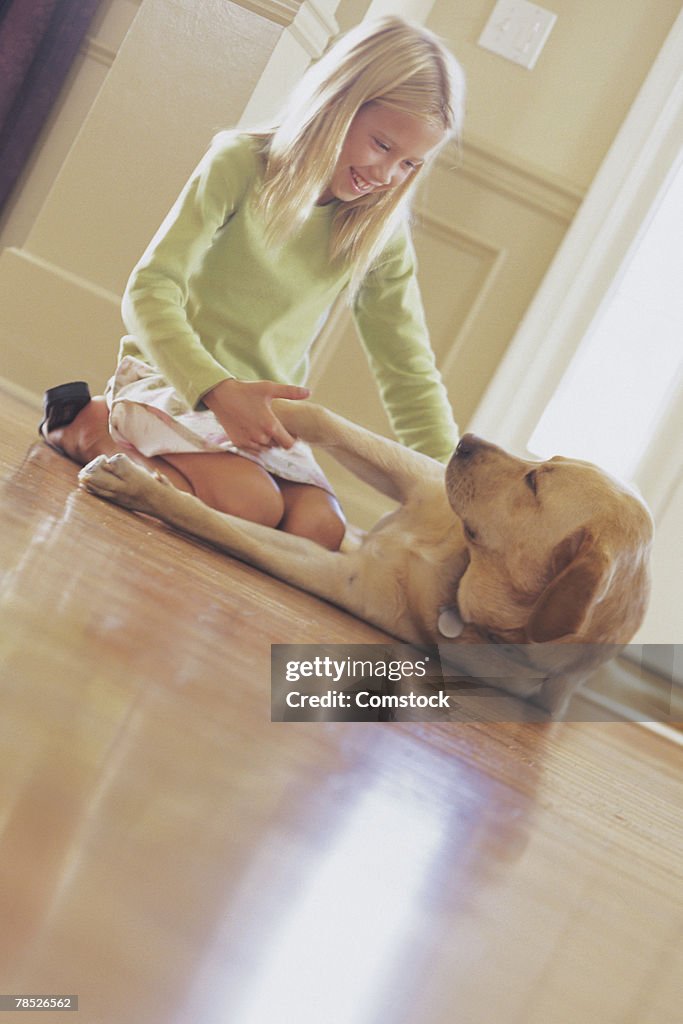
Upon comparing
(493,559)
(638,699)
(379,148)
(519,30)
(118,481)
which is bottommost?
(638,699)

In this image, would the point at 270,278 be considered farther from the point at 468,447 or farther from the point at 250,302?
the point at 468,447

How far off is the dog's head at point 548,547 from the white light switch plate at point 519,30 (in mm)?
1395

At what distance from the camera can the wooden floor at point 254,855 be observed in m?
0.21

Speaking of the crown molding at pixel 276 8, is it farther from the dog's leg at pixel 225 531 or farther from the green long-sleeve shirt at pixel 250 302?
the dog's leg at pixel 225 531

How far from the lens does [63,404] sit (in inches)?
59.6

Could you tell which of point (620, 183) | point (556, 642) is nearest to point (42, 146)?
point (620, 183)

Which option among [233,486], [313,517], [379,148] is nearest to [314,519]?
[313,517]

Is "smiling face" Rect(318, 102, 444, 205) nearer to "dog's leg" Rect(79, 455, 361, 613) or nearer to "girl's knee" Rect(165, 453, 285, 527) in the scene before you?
"girl's knee" Rect(165, 453, 285, 527)

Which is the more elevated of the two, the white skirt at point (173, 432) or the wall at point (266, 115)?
the wall at point (266, 115)

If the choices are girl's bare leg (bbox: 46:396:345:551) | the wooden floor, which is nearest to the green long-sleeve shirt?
girl's bare leg (bbox: 46:396:345:551)

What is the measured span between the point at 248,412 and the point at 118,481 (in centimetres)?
22

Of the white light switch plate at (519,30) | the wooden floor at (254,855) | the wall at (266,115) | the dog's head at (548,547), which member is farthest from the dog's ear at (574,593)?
the white light switch plate at (519,30)

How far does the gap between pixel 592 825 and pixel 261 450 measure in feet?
2.57

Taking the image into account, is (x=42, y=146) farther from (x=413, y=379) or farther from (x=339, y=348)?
(x=413, y=379)
